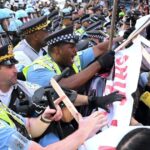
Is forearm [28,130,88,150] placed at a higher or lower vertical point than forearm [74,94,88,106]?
higher

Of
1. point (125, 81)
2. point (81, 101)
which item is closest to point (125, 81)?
point (125, 81)

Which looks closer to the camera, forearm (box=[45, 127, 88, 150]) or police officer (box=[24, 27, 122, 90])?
forearm (box=[45, 127, 88, 150])

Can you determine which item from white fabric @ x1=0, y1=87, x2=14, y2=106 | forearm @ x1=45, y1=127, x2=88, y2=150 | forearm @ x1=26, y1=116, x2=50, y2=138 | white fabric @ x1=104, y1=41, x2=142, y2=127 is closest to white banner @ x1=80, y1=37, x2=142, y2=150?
white fabric @ x1=104, y1=41, x2=142, y2=127

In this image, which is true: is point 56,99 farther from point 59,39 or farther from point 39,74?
point 59,39

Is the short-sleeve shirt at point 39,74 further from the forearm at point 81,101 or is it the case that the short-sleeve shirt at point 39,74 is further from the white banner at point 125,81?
the white banner at point 125,81

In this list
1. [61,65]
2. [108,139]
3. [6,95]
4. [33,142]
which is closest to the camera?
[108,139]

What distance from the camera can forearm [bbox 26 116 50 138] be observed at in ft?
9.08

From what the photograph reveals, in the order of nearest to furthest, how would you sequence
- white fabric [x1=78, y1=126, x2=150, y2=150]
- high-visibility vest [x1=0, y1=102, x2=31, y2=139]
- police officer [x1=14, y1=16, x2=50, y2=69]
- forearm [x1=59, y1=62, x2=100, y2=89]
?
white fabric [x1=78, y1=126, x2=150, y2=150]
high-visibility vest [x1=0, y1=102, x2=31, y2=139]
forearm [x1=59, y1=62, x2=100, y2=89]
police officer [x1=14, y1=16, x2=50, y2=69]

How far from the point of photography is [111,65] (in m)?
3.36

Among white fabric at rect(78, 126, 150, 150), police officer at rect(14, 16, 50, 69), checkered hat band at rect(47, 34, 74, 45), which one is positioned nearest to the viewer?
white fabric at rect(78, 126, 150, 150)

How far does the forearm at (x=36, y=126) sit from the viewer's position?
2.77 m

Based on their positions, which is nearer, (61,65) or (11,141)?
(11,141)

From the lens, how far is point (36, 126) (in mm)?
2809

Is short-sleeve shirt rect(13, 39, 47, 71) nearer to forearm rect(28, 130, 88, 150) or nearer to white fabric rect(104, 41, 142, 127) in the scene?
white fabric rect(104, 41, 142, 127)
